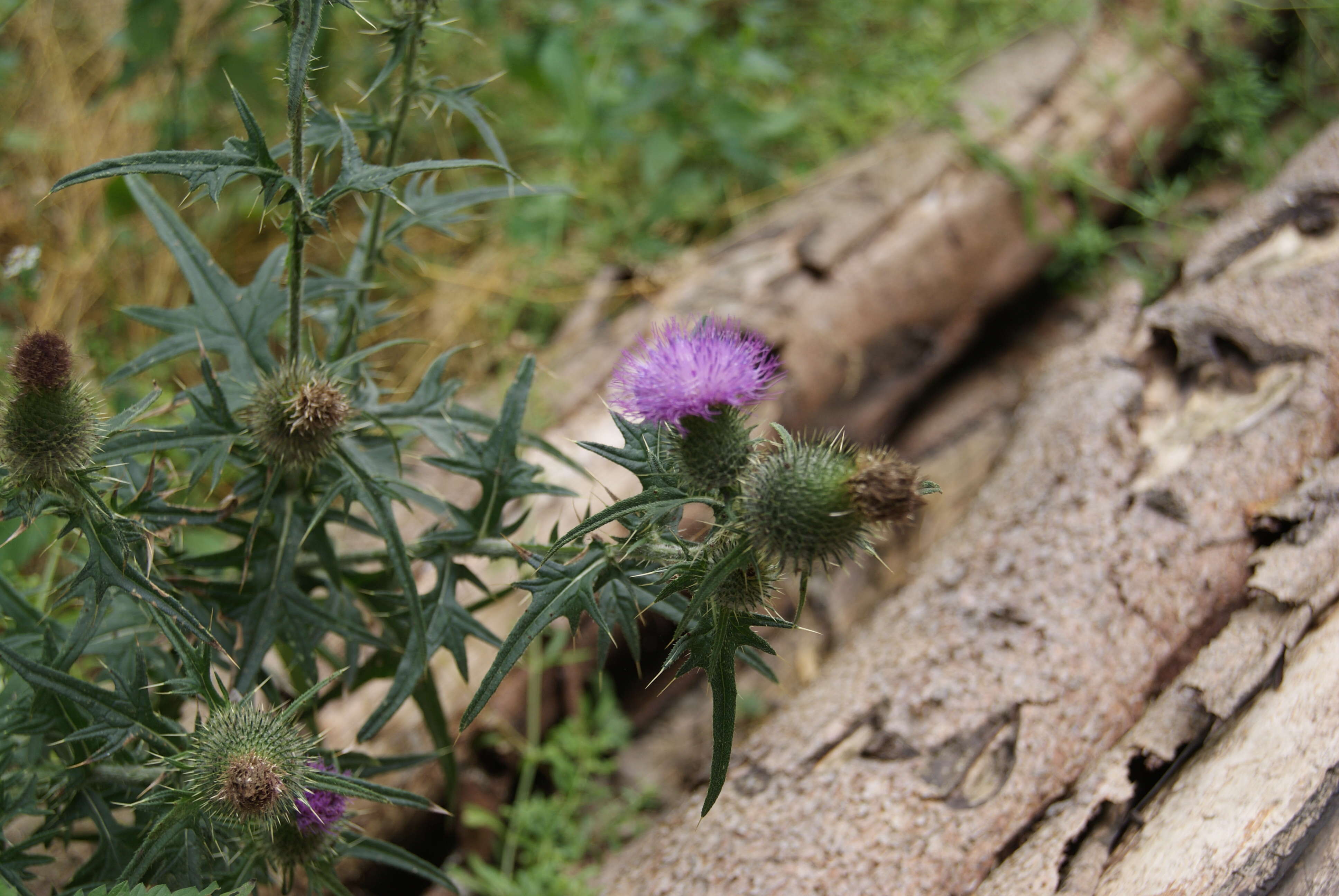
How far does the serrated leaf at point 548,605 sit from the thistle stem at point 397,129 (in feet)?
2.98

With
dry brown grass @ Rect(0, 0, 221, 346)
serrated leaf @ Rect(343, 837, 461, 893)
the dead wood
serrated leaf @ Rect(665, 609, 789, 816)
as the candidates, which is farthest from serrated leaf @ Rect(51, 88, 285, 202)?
dry brown grass @ Rect(0, 0, 221, 346)

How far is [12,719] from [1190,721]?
9.08 ft

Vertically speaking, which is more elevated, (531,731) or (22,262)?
(22,262)

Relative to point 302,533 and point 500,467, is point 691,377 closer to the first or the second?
point 500,467

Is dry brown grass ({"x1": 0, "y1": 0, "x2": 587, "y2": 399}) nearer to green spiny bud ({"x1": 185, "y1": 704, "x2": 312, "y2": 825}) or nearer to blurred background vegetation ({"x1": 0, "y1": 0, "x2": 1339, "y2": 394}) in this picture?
blurred background vegetation ({"x1": 0, "y1": 0, "x2": 1339, "y2": 394})

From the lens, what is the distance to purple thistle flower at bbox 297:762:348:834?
1.86 m

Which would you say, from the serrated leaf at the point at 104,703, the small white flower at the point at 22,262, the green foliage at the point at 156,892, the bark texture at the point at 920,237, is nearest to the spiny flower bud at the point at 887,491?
the green foliage at the point at 156,892

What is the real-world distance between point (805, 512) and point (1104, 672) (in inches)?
55.4

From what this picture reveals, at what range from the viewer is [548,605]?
1.82 m

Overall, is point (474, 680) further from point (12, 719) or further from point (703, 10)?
point (703, 10)

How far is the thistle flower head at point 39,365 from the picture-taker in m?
1.73

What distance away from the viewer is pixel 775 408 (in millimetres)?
3551

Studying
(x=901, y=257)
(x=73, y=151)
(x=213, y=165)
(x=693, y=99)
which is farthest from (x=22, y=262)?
(x=901, y=257)

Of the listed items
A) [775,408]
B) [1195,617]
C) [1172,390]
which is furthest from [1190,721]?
[775,408]
